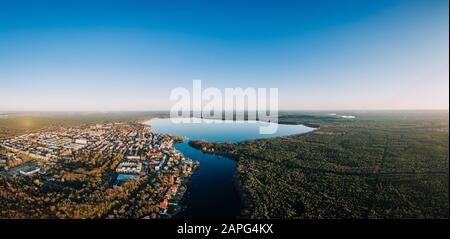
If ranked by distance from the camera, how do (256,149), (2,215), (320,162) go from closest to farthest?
(2,215) < (320,162) < (256,149)

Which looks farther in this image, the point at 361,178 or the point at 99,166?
the point at 99,166

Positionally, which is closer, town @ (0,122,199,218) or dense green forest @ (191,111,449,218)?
dense green forest @ (191,111,449,218)

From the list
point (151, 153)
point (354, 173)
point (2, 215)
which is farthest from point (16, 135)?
point (354, 173)

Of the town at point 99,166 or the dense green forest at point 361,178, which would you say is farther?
the town at point 99,166
